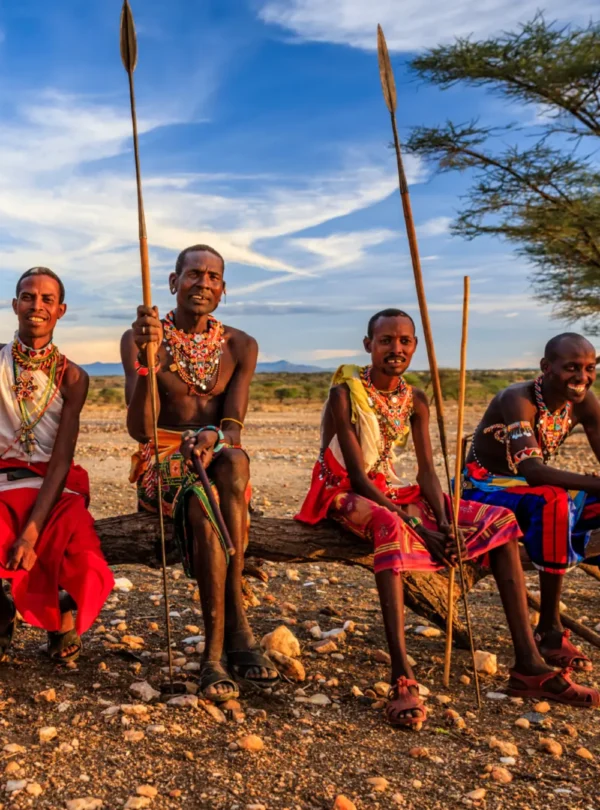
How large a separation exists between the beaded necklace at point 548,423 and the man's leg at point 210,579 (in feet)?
7.26

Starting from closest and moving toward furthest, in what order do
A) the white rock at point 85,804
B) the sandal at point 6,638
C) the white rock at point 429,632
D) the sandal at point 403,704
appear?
the white rock at point 85,804 → the sandal at point 403,704 → the sandal at point 6,638 → the white rock at point 429,632

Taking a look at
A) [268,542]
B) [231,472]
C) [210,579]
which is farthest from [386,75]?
[210,579]

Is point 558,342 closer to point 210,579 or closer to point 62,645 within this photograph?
point 210,579

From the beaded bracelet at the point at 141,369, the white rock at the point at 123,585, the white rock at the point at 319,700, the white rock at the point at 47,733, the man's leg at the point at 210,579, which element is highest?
the beaded bracelet at the point at 141,369

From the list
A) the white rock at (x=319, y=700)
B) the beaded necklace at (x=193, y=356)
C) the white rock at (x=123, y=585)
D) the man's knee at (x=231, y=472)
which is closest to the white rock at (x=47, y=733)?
the white rock at (x=319, y=700)

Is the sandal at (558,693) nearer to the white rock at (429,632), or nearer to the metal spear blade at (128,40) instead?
the white rock at (429,632)

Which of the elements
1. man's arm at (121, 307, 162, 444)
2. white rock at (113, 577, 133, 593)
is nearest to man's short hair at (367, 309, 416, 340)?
man's arm at (121, 307, 162, 444)

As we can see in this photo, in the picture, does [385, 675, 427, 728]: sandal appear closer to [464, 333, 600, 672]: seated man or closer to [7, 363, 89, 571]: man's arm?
[464, 333, 600, 672]: seated man

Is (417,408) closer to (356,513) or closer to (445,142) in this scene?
(356,513)

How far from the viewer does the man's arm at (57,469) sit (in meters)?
4.24

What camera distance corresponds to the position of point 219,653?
4176 mm

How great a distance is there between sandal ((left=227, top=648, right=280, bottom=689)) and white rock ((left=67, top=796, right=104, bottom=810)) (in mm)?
1080

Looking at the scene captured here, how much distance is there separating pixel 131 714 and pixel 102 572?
72cm

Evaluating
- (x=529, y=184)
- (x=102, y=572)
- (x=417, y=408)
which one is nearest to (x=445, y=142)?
(x=529, y=184)
